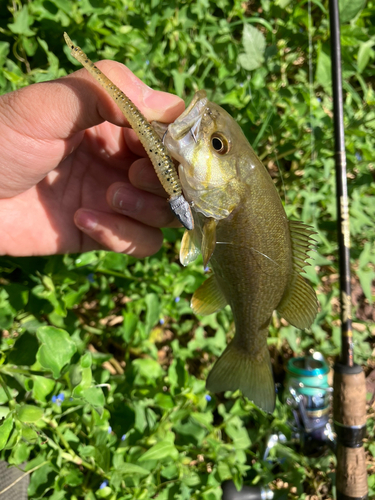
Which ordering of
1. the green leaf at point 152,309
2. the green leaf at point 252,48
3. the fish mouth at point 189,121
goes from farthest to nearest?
the green leaf at point 252,48 < the green leaf at point 152,309 < the fish mouth at point 189,121

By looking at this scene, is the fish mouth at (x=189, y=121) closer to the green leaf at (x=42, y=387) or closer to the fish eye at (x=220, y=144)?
the fish eye at (x=220, y=144)

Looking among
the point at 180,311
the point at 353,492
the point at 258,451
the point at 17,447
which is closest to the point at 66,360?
the point at 17,447

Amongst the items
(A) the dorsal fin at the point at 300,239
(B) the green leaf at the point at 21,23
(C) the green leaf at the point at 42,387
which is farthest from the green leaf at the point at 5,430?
(B) the green leaf at the point at 21,23

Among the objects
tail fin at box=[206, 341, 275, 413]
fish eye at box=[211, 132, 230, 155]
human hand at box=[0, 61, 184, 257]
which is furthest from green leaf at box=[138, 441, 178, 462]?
fish eye at box=[211, 132, 230, 155]

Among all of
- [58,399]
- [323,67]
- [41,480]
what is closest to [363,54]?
[323,67]

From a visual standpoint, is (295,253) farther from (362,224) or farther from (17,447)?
(362,224)

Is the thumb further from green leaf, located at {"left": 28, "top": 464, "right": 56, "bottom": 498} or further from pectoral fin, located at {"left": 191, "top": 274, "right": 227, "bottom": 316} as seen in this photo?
green leaf, located at {"left": 28, "top": 464, "right": 56, "bottom": 498}

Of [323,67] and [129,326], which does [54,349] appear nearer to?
[129,326]
